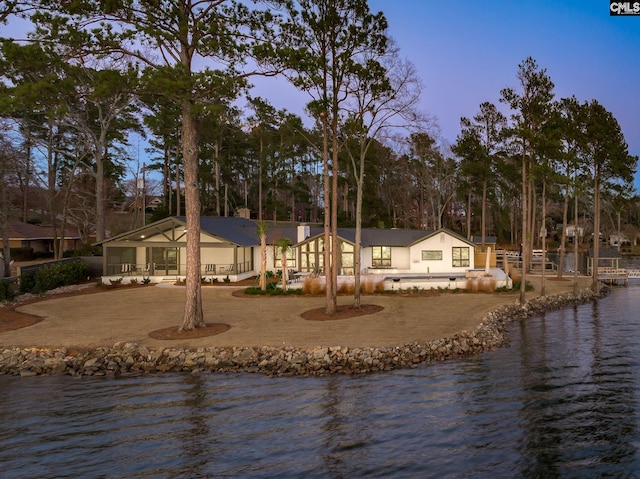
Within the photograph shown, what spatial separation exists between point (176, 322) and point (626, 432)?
1431cm

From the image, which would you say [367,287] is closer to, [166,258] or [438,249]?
[438,249]

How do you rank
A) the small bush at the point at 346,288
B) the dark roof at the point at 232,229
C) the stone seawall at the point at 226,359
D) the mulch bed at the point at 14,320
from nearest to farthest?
the stone seawall at the point at 226,359 < the mulch bed at the point at 14,320 < the small bush at the point at 346,288 < the dark roof at the point at 232,229

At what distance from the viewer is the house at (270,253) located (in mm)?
29281

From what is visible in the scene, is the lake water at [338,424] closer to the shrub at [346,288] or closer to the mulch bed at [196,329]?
the mulch bed at [196,329]

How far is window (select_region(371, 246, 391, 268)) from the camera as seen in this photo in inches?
1243

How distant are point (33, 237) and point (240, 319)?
37.0m

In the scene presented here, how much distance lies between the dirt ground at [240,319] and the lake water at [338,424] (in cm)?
233

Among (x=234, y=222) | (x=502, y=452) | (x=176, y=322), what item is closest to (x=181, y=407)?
(x=502, y=452)

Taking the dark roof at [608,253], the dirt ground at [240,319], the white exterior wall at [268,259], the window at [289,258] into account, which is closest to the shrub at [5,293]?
the dirt ground at [240,319]

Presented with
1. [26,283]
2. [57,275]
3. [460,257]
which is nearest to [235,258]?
[57,275]

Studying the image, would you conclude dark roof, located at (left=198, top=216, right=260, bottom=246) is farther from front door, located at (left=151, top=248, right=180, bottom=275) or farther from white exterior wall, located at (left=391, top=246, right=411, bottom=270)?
white exterior wall, located at (left=391, top=246, right=411, bottom=270)

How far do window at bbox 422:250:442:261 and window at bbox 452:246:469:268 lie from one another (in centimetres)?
107

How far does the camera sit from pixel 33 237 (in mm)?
43344

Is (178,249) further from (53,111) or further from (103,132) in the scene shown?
(53,111)
